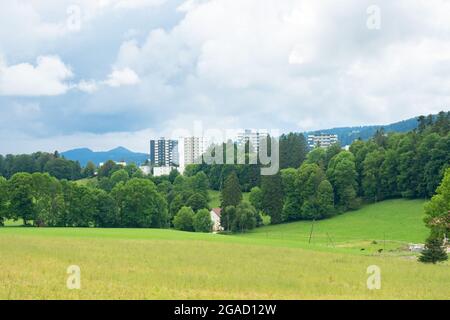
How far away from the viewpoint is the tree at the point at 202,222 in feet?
351

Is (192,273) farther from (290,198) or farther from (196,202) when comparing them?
(290,198)

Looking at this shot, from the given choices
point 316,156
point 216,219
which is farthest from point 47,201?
point 316,156

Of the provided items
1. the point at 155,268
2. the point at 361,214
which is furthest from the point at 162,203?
the point at 155,268

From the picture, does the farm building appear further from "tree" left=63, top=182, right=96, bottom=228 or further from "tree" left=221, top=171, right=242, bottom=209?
"tree" left=63, top=182, right=96, bottom=228

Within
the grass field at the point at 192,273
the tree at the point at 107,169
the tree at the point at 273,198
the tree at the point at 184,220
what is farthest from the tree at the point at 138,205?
the tree at the point at 107,169

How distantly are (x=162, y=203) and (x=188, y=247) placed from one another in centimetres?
5636

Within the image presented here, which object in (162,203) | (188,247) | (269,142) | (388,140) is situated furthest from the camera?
(269,142)

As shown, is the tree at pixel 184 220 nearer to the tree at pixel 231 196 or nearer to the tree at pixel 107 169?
the tree at pixel 231 196

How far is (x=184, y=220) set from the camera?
10856cm

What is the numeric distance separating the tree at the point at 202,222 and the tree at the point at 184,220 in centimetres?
131

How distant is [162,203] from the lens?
105 metres

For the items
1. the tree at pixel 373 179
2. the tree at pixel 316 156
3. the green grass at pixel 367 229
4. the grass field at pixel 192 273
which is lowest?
the green grass at pixel 367 229
